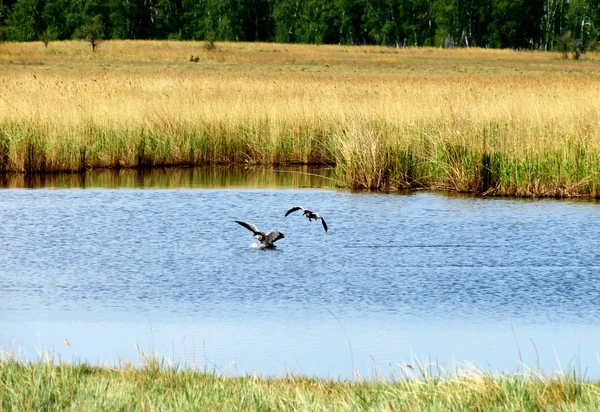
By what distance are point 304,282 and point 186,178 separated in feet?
29.3

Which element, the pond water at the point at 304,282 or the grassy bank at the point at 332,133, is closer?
the pond water at the point at 304,282

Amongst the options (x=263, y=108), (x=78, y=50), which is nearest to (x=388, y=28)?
(x=78, y=50)

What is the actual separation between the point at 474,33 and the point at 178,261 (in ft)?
303

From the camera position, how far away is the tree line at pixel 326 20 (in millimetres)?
99119

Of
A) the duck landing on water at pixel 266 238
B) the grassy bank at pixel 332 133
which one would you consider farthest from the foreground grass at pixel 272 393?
the grassy bank at pixel 332 133

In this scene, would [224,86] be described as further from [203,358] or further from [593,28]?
[593,28]

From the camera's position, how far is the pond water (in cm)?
838

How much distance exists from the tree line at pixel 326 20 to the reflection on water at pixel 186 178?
78.0m

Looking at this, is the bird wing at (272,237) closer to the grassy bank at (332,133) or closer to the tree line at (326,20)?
the grassy bank at (332,133)

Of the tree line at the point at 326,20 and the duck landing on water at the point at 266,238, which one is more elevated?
the tree line at the point at 326,20

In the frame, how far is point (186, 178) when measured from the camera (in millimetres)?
19734

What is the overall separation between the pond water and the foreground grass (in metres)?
0.47

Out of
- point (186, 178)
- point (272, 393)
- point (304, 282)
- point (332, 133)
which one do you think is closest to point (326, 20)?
point (332, 133)

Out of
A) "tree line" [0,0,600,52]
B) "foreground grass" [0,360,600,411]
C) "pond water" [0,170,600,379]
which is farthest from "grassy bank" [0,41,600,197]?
"tree line" [0,0,600,52]
